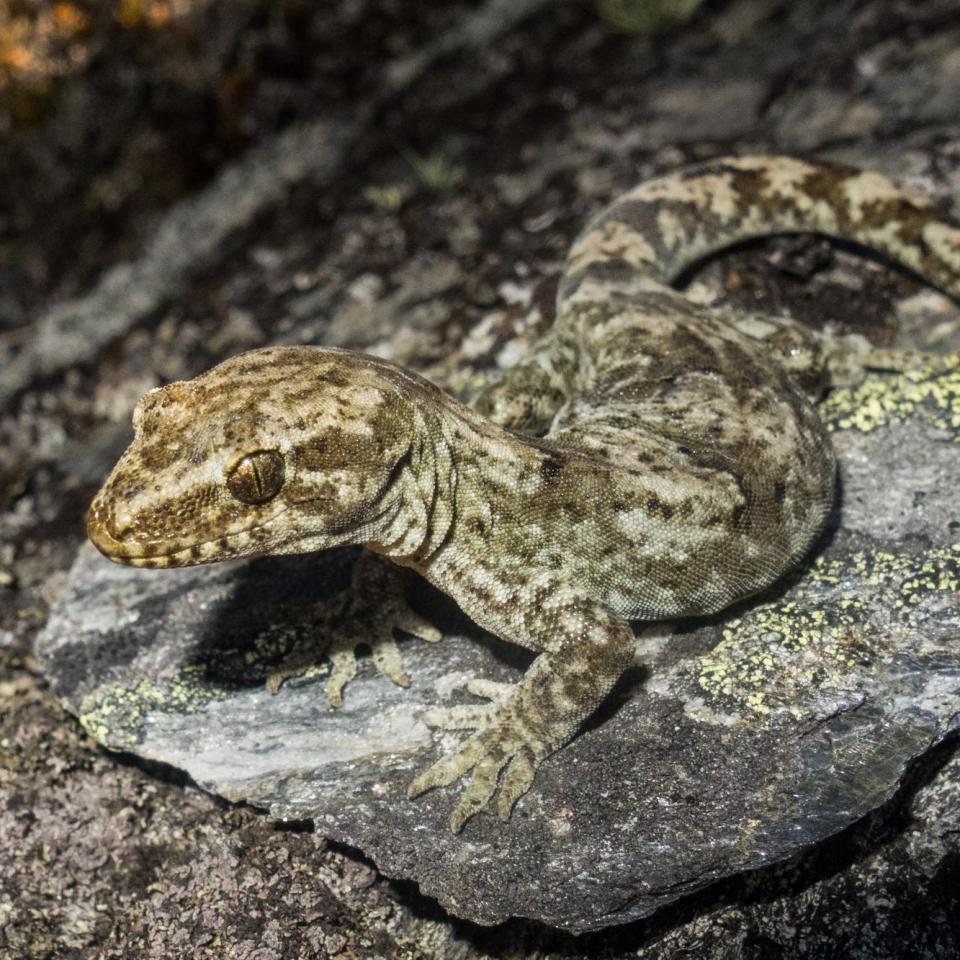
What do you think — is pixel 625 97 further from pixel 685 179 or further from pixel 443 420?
pixel 443 420

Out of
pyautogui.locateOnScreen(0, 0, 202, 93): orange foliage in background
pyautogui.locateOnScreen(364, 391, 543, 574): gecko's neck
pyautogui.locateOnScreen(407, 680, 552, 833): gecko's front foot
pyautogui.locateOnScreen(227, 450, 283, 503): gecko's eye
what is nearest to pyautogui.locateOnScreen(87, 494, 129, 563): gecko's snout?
pyautogui.locateOnScreen(227, 450, 283, 503): gecko's eye

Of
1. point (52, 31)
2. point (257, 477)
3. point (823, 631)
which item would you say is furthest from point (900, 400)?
Result: point (52, 31)

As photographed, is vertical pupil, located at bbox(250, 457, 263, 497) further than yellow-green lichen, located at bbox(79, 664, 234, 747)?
No

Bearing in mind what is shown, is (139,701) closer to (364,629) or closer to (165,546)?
(364,629)

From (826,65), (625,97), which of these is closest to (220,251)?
(625,97)

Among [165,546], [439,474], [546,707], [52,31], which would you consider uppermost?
[52,31]

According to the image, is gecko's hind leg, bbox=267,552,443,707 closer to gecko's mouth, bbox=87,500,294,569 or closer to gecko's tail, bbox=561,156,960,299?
gecko's mouth, bbox=87,500,294,569
